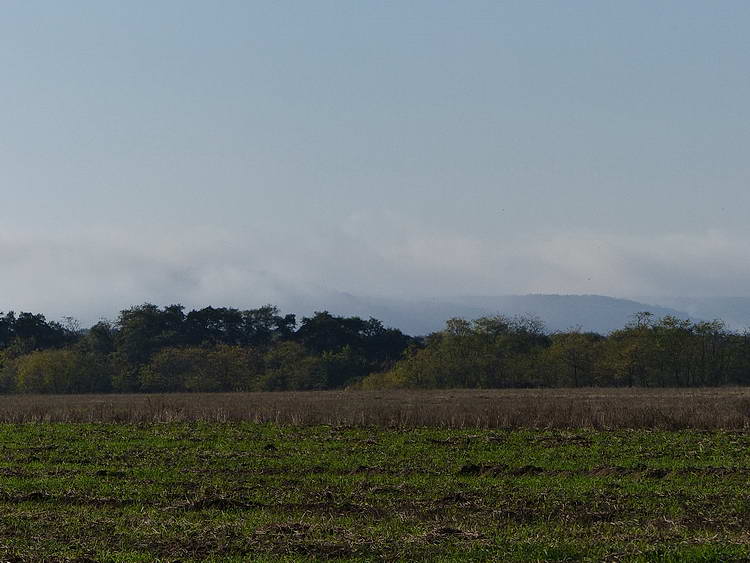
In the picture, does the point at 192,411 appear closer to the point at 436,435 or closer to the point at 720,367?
the point at 436,435

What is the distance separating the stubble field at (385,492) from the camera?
38.7 feet

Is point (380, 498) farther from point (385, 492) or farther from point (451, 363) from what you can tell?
point (451, 363)

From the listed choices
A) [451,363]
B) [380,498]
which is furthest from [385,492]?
[451,363]

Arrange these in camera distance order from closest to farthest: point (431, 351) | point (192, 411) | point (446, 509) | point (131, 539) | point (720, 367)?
1. point (131, 539)
2. point (446, 509)
3. point (192, 411)
4. point (720, 367)
5. point (431, 351)

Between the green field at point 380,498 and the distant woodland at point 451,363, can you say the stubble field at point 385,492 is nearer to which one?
the green field at point 380,498

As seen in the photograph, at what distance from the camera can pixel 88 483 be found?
18.3 m

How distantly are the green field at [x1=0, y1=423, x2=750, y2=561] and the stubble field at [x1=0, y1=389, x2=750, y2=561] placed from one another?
1.5 inches

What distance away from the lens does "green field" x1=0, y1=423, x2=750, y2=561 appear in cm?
1175

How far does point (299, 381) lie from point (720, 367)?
39.6 m

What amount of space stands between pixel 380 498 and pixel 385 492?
2.64 feet

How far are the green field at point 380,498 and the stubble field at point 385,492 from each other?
0.04m

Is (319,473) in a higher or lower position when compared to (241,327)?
lower

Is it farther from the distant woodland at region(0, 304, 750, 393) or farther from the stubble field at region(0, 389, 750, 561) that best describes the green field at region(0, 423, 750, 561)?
the distant woodland at region(0, 304, 750, 393)

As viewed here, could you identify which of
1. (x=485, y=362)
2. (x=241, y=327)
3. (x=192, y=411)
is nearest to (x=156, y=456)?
→ (x=192, y=411)
